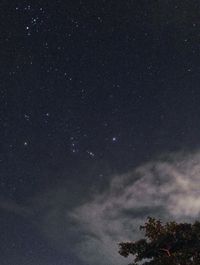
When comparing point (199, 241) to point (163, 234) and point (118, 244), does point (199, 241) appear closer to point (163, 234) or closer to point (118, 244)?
point (163, 234)

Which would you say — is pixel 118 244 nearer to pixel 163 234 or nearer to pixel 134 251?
A: pixel 134 251

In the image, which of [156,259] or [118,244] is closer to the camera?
[156,259]

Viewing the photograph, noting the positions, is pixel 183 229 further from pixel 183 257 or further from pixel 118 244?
pixel 118 244

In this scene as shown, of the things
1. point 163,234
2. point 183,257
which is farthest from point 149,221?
point 183,257

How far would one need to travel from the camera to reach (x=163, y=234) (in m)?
30.8

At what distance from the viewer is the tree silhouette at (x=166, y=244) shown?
30188 millimetres

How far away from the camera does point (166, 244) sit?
1223 inches

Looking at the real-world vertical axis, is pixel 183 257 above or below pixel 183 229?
below

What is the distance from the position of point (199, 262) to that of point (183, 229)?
8.69ft

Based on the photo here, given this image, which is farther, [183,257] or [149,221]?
[149,221]

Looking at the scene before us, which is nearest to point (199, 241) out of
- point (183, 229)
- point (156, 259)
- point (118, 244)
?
point (183, 229)

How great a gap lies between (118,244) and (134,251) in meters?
1.43

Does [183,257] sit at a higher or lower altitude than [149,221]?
lower

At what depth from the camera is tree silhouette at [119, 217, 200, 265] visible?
3019 cm
